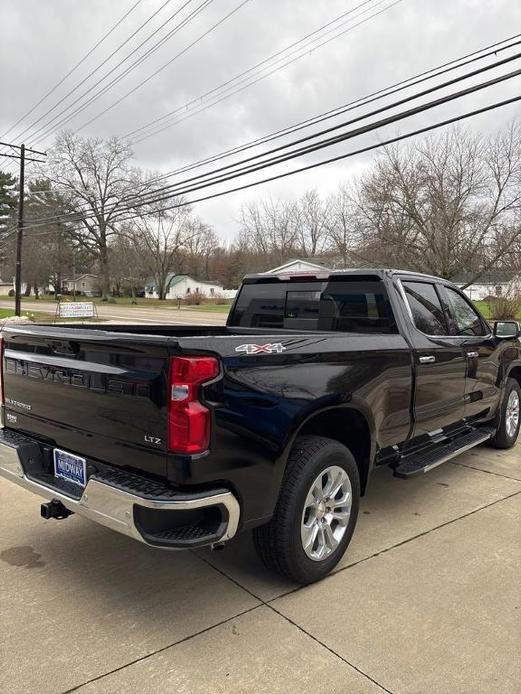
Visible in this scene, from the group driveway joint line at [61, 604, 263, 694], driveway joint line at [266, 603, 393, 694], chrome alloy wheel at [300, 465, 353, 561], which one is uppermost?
chrome alloy wheel at [300, 465, 353, 561]

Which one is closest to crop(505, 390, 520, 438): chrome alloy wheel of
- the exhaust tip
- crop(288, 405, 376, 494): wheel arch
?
crop(288, 405, 376, 494): wheel arch

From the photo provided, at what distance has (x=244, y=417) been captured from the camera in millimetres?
2602

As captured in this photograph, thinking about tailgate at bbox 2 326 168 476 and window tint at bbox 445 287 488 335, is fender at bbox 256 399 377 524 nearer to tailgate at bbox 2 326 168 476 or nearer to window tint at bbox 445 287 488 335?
tailgate at bbox 2 326 168 476

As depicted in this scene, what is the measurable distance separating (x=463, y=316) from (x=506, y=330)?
699 millimetres

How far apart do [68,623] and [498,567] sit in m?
2.50

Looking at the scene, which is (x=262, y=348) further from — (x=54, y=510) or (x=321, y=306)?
(x=321, y=306)

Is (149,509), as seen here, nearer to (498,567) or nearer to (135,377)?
(135,377)

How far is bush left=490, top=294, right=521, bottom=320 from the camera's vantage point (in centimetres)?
2472

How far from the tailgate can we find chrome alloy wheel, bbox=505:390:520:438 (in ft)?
14.8

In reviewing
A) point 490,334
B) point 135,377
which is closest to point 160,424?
point 135,377

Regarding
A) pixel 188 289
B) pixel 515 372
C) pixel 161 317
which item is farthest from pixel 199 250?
→ pixel 515 372

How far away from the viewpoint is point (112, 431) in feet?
8.80

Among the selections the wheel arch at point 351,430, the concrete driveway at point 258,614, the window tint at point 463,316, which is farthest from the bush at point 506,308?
the wheel arch at point 351,430

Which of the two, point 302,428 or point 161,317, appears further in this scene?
point 161,317
